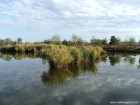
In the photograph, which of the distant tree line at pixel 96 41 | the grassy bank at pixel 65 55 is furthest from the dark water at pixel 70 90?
the distant tree line at pixel 96 41

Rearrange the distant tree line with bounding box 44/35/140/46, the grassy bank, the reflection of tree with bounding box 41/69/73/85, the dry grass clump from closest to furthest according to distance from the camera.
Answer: the reflection of tree with bounding box 41/69/73/85
the dry grass clump
the grassy bank
the distant tree line with bounding box 44/35/140/46

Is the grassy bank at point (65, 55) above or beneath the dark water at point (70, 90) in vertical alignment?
above

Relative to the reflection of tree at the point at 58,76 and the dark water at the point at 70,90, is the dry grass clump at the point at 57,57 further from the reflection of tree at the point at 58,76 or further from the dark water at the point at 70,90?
the dark water at the point at 70,90

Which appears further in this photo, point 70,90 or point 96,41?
point 96,41

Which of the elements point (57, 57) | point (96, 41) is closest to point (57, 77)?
point (57, 57)

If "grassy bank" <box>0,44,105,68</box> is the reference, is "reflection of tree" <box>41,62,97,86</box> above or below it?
below

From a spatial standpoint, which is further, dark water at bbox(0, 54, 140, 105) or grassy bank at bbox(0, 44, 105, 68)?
grassy bank at bbox(0, 44, 105, 68)

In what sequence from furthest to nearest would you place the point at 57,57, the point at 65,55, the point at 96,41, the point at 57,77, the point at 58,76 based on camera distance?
1. the point at 96,41
2. the point at 65,55
3. the point at 57,57
4. the point at 58,76
5. the point at 57,77

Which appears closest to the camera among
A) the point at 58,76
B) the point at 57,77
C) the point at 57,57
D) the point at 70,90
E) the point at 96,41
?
the point at 70,90

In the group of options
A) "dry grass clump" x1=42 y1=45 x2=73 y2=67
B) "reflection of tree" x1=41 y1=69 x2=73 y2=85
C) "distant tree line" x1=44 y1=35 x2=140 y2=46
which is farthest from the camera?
"distant tree line" x1=44 y1=35 x2=140 y2=46

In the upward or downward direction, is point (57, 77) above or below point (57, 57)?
below

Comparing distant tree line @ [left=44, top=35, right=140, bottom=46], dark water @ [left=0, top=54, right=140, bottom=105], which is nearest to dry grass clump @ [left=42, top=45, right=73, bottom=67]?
dark water @ [left=0, top=54, right=140, bottom=105]

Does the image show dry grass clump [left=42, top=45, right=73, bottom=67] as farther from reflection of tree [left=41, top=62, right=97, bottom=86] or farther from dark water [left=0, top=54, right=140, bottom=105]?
dark water [left=0, top=54, right=140, bottom=105]

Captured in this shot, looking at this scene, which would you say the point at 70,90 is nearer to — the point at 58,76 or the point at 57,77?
the point at 57,77
